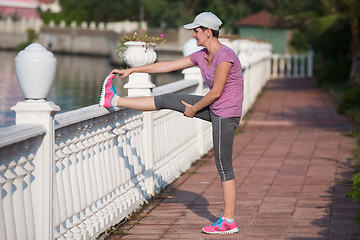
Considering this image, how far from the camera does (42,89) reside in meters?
4.19

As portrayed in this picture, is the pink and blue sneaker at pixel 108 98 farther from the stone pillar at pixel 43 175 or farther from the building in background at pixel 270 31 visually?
the building in background at pixel 270 31

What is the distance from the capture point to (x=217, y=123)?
5383 mm

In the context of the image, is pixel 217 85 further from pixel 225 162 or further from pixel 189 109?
pixel 225 162

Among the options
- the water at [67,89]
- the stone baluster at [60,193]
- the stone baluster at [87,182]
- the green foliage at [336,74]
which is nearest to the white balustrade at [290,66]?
the green foliage at [336,74]

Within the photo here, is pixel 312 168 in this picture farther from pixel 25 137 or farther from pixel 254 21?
pixel 254 21

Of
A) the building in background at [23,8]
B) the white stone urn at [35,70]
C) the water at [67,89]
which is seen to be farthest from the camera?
the building in background at [23,8]

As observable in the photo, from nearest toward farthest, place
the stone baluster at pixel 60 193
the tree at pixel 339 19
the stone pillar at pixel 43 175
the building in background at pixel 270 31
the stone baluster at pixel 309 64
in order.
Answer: the stone pillar at pixel 43 175 → the stone baluster at pixel 60 193 → the tree at pixel 339 19 → the stone baluster at pixel 309 64 → the building in background at pixel 270 31

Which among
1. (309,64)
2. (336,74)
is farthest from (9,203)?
(309,64)

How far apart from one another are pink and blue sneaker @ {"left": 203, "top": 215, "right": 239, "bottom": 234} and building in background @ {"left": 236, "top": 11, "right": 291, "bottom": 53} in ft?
123

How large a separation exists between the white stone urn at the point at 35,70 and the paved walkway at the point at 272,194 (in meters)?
1.79

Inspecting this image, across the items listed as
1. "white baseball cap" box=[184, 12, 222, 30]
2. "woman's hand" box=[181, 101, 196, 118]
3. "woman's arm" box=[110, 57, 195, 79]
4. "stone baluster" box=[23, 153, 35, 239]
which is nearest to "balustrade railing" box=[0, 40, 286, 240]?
"stone baluster" box=[23, 153, 35, 239]

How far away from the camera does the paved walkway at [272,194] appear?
572 cm

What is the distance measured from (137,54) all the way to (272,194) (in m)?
1.91

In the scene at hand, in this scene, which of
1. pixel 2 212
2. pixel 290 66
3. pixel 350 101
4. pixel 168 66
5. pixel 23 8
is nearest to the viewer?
pixel 2 212
